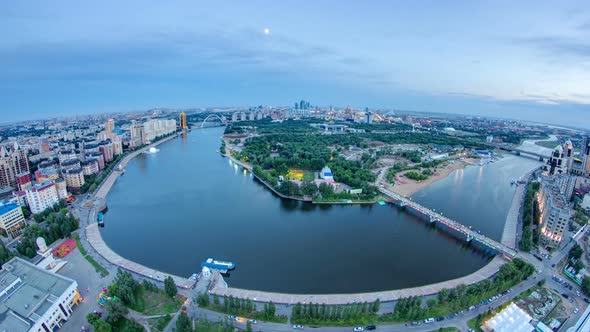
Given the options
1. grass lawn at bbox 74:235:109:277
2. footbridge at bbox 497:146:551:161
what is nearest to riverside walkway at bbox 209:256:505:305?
grass lawn at bbox 74:235:109:277

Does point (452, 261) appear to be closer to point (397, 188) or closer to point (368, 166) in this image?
point (397, 188)

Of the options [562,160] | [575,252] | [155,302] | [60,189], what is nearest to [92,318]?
[155,302]

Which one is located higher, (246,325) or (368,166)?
(368,166)

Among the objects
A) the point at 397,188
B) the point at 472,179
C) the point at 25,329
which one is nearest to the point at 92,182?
the point at 25,329

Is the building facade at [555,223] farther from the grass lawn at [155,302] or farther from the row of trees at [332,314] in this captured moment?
the grass lawn at [155,302]

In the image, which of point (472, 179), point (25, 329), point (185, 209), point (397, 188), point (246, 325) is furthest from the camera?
point (472, 179)

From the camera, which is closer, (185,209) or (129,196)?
(185,209)
